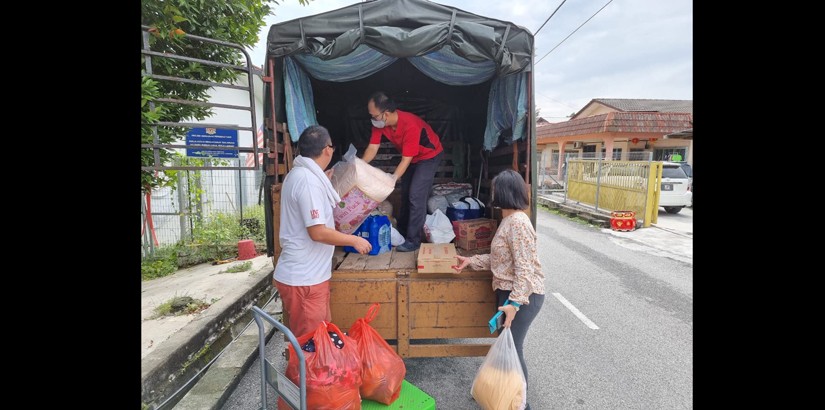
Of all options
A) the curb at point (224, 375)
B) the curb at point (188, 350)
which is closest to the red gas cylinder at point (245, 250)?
the curb at point (188, 350)

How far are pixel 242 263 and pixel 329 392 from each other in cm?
461

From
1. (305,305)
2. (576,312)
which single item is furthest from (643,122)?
(305,305)

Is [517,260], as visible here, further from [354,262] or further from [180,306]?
[180,306]

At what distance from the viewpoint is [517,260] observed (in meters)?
2.47

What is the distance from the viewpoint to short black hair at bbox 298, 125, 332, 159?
2637 millimetres

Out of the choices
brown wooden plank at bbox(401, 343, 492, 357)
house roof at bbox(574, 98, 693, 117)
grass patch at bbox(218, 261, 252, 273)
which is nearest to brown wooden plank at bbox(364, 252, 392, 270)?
brown wooden plank at bbox(401, 343, 492, 357)

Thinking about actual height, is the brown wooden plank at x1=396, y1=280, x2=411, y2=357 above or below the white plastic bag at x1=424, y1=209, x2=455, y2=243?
below

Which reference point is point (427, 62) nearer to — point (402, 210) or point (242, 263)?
point (402, 210)

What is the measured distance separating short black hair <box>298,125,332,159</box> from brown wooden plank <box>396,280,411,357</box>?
1.11 meters

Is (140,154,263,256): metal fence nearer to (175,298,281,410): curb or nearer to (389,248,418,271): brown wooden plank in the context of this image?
(175,298,281,410): curb

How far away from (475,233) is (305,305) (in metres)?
1.66

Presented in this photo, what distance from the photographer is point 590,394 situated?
10.1 feet

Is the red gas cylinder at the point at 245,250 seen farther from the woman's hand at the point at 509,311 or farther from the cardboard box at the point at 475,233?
the woman's hand at the point at 509,311

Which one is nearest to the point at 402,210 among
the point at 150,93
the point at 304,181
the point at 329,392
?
the point at 304,181
